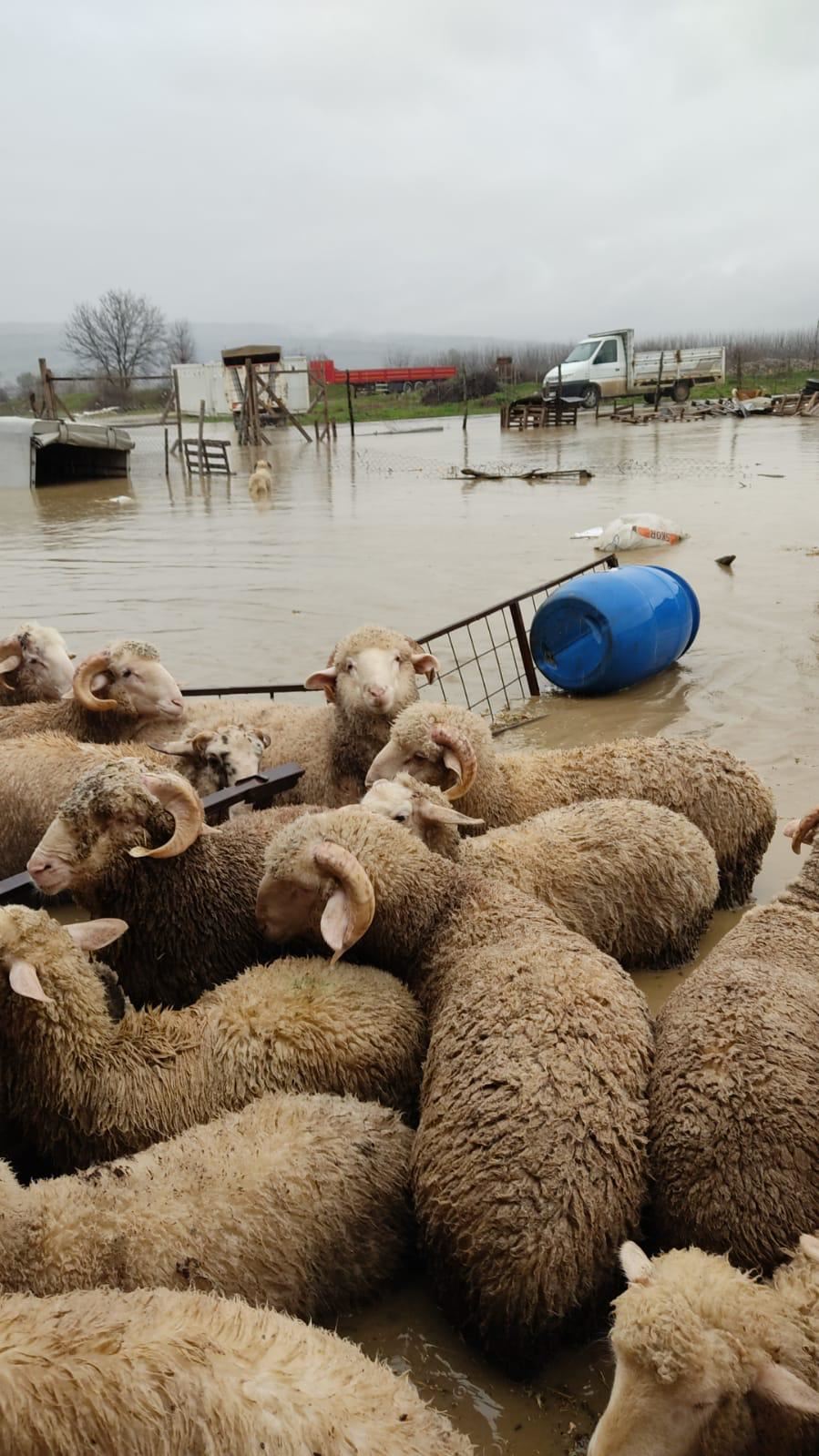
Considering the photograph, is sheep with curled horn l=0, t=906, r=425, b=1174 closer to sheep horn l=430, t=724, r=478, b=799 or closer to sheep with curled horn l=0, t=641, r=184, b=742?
sheep horn l=430, t=724, r=478, b=799

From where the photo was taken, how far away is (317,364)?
57250 mm

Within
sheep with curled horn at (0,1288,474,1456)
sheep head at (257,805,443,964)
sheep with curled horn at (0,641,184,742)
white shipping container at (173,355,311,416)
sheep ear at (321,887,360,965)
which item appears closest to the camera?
sheep with curled horn at (0,1288,474,1456)

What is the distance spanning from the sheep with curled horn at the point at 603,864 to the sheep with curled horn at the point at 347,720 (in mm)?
1230

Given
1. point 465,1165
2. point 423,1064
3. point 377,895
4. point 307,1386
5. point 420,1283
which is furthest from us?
point 377,895

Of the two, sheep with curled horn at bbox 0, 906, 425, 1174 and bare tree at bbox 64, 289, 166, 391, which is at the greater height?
bare tree at bbox 64, 289, 166, 391

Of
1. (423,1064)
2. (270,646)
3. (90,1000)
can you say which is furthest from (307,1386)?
(270,646)

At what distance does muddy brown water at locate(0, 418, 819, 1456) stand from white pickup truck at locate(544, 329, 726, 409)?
1599 cm

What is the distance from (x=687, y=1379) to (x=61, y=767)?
4.08 metres

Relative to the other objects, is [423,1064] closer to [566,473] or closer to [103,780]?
[103,780]

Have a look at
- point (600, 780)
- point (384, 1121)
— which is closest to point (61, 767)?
point (600, 780)

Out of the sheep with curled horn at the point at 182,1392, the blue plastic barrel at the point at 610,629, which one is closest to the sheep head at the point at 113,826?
the sheep with curled horn at the point at 182,1392

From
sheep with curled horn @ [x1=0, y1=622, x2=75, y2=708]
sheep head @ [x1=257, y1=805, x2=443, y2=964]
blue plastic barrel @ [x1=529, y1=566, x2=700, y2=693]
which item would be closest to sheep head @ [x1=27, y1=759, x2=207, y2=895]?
sheep head @ [x1=257, y1=805, x2=443, y2=964]

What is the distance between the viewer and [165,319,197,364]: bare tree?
113m

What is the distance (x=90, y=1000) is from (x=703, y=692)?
19.4 ft
